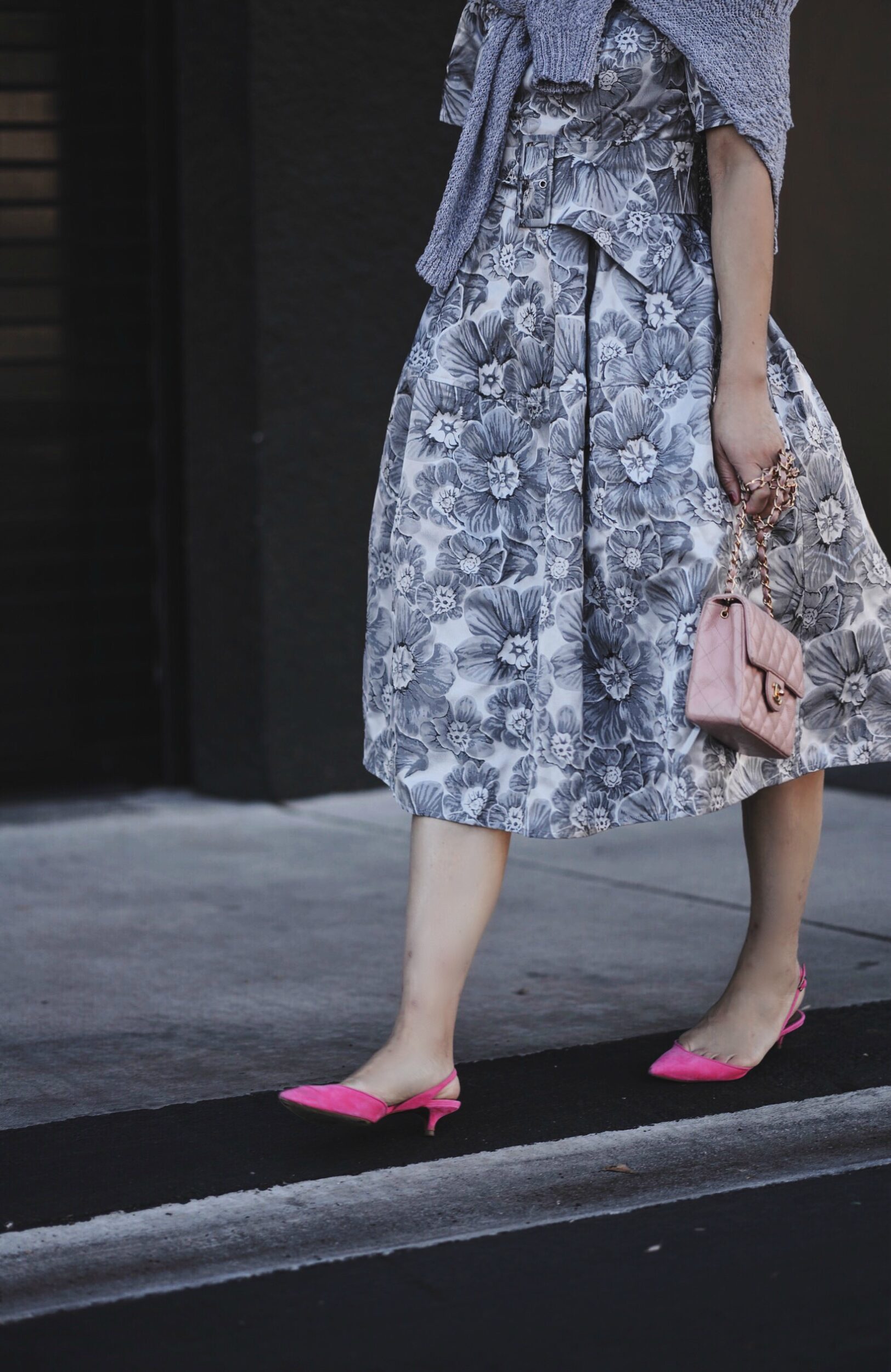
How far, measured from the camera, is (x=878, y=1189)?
2.51m

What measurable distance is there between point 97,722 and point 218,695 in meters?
0.38

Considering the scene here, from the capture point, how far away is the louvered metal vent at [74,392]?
5457mm

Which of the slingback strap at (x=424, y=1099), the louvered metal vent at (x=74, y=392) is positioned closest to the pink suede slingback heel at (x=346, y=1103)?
the slingback strap at (x=424, y=1099)

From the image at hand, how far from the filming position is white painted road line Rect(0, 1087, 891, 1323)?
7.53 ft

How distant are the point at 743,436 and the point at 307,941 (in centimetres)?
173

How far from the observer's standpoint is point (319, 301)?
555cm

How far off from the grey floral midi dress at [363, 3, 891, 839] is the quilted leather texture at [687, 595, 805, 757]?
2.8 inches

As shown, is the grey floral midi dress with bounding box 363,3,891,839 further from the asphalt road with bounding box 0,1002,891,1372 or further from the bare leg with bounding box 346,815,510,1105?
the asphalt road with bounding box 0,1002,891,1372

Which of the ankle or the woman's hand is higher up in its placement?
the woman's hand

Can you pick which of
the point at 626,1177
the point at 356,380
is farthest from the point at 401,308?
the point at 626,1177

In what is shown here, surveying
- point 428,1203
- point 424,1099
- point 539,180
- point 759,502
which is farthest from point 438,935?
point 539,180

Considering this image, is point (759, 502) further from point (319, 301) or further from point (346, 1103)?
point (319, 301)

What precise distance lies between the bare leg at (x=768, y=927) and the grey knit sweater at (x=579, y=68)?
89 cm

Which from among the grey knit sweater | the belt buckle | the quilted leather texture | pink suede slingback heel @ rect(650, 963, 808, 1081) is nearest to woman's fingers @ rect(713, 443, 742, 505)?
the quilted leather texture
